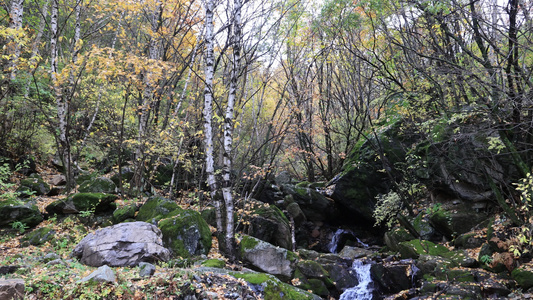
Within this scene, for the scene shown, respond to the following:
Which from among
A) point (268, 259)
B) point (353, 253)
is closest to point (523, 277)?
point (353, 253)

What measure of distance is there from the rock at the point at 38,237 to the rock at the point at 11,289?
3927 mm

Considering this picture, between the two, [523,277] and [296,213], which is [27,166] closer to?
[296,213]

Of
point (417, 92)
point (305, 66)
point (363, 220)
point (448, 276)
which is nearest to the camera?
point (448, 276)

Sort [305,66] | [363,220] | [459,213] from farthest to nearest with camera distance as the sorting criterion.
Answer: [305,66], [363,220], [459,213]

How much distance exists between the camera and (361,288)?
7.77 metres

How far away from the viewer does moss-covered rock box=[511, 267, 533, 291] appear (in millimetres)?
5668

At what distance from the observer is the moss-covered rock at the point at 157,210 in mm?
8162

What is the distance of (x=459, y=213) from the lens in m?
9.26

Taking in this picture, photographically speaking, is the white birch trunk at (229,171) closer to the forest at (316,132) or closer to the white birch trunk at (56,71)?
the forest at (316,132)

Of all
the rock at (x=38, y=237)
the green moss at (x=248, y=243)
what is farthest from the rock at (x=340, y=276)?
the rock at (x=38, y=237)

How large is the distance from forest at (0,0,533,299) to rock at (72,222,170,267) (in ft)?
3.34

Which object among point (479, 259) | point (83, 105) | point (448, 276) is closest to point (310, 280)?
point (448, 276)

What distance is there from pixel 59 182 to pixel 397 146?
44.1ft

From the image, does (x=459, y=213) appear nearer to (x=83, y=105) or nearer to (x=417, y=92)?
(x=417, y=92)
